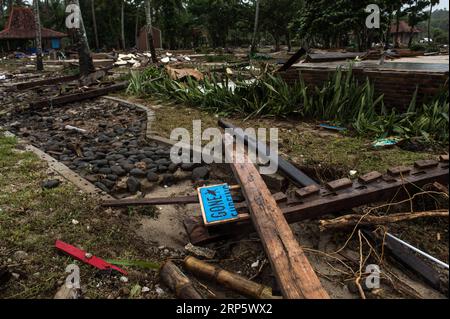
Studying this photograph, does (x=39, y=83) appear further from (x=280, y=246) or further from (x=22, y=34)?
(x=22, y=34)

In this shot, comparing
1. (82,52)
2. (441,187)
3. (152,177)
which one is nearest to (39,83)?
(82,52)

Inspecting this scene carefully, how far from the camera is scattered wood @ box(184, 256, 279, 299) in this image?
6.74ft

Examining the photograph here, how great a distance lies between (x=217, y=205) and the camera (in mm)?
2482

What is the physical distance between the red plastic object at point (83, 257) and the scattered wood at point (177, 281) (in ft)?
0.91

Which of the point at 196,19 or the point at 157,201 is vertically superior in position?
the point at 196,19

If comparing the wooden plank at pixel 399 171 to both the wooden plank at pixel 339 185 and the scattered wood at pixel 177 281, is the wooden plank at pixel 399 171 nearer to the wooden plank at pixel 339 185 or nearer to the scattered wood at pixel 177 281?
the wooden plank at pixel 339 185

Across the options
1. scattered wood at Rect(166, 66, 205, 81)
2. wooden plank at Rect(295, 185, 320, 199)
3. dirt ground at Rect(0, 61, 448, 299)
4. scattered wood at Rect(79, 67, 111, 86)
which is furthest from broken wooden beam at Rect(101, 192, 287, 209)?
scattered wood at Rect(79, 67, 111, 86)

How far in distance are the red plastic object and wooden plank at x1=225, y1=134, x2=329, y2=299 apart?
97 centimetres

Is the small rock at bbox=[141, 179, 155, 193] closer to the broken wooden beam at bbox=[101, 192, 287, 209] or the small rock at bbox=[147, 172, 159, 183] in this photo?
the small rock at bbox=[147, 172, 159, 183]

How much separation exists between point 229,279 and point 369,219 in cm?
113

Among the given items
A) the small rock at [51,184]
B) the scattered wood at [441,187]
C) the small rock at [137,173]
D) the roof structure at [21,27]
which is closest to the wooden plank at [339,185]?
the scattered wood at [441,187]

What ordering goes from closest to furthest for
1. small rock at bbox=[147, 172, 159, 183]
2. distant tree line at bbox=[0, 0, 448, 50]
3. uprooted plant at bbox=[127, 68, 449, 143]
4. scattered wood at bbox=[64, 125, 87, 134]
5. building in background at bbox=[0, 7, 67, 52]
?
1. small rock at bbox=[147, 172, 159, 183]
2. uprooted plant at bbox=[127, 68, 449, 143]
3. scattered wood at bbox=[64, 125, 87, 134]
4. building in background at bbox=[0, 7, 67, 52]
5. distant tree line at bbox=[0, 0, 448, 50]
